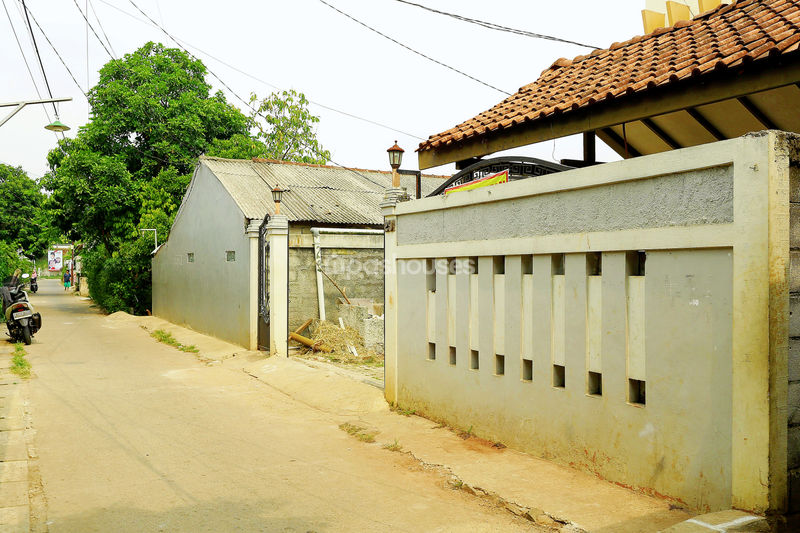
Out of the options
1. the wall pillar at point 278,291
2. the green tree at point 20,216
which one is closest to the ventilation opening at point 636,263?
the wall pillar at point 278,291

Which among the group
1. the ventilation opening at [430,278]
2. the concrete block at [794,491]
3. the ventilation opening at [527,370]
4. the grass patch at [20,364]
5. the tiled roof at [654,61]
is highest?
the tiled roof at [654,61]

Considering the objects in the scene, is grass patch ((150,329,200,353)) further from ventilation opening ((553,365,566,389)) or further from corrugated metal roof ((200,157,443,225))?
ventilation opening ((553,365,566,389))

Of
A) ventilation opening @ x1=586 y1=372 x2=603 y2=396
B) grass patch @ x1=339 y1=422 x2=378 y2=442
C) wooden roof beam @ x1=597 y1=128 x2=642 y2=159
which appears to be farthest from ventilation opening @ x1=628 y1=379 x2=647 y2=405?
wooden roof beam @ x1=597 y1=128 x2=642 y2=159

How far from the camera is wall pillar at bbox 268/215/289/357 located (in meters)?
13.6

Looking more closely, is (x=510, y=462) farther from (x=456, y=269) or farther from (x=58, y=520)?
(x=58, y=520)

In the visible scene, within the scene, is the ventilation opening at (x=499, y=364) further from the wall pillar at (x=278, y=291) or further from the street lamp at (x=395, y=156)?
the wall pillar at (x=278, y=291)

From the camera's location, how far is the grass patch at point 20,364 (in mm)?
12182

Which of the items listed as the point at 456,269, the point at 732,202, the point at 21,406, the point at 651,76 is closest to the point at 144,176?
the point at 21,406

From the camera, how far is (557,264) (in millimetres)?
6117

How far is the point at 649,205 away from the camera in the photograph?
16.5ft

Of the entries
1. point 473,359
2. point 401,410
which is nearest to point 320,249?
point 401,410

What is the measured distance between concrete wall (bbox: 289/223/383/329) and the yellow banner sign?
8501 millimetres

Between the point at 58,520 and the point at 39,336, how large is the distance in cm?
1665

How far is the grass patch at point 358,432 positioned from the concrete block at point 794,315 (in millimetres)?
4527
